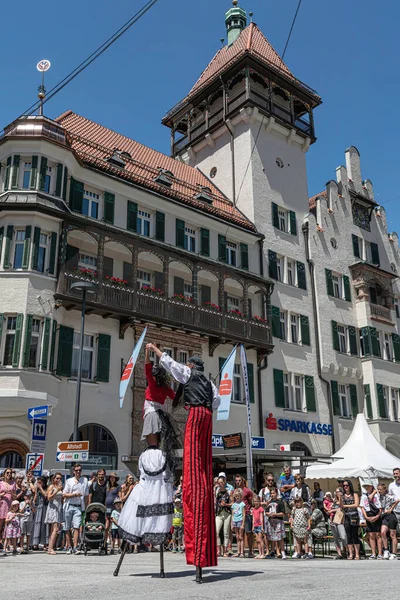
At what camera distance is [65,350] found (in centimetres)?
2228

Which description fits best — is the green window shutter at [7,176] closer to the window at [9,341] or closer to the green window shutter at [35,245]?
the green window shutter at [35,245]

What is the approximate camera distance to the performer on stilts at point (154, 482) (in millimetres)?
6727

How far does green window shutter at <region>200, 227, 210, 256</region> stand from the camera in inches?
1128

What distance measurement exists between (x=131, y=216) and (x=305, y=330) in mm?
11506

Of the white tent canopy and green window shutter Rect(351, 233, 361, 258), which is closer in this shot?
the white tent canopy

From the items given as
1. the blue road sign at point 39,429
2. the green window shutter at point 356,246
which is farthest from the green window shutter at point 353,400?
the blue road sign at point 39,429

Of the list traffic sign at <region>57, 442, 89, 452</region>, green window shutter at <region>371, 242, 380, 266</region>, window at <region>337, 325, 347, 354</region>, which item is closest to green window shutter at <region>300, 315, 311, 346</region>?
window at <region>337, 325, 347, 354</region>

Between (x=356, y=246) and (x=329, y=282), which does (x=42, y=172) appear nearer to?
(x=329, y=282)

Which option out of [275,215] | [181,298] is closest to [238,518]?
[181,298]

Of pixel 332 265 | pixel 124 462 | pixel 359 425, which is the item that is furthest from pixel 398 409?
pixel 124 462

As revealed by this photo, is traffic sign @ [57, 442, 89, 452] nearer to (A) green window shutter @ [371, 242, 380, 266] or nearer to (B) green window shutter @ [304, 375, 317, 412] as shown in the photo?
(B) green window shutter @ [304, 375, 317, 412]

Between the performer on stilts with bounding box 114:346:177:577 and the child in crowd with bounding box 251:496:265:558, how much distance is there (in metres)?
7.14

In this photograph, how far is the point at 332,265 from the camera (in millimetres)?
34812

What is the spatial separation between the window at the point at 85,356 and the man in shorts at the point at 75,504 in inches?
341
